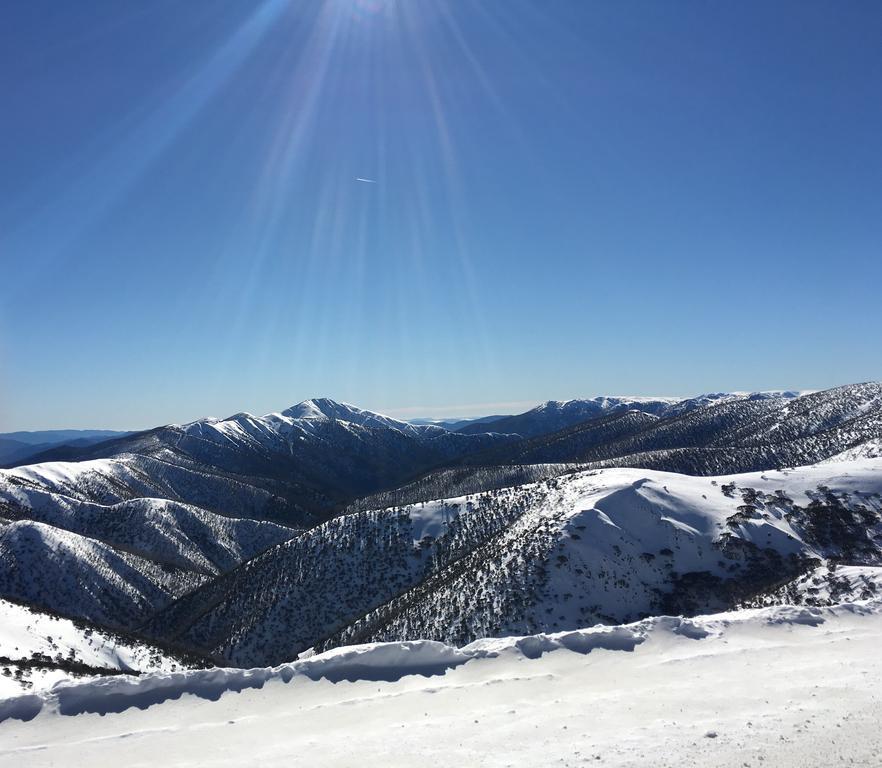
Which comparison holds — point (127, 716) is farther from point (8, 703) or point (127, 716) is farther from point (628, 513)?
point (628, 513)

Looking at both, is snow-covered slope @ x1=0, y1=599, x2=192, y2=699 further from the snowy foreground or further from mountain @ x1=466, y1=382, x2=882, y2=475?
mountain @ x1=466, y1=382, x2=882, y2=475

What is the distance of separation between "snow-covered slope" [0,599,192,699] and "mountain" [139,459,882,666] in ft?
49.4

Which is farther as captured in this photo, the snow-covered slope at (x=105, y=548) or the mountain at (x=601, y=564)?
the snow-covered slope at (x=105, y=548)

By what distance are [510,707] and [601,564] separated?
3142 centimetres

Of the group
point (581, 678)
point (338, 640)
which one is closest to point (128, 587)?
point (338, 640)

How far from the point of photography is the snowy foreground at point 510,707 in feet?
35.4

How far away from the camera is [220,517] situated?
144 m

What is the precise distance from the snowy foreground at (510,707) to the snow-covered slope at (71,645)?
865 inches

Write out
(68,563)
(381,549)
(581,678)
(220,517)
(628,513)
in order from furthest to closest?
(220,517)
(68,563)
(381,549)
(628,513)
(581,678)

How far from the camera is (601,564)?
4169 centimetres

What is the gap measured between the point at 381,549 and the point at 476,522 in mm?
14708

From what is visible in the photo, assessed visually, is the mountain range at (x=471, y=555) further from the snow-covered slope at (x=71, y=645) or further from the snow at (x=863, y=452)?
the snow-covered slope at (x=71, y=645)

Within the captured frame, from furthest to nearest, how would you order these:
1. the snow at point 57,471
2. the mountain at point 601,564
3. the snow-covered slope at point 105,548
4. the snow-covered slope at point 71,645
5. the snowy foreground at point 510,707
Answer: the snow at point 57,471 → the snow-covered slope at point 105,548 → the mountain at point 601,564 → the snow-covered slope at point 71,645 → the snowy foreground at point 510,707

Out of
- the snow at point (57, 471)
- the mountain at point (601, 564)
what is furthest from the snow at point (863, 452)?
the snow at point (57, 471)
